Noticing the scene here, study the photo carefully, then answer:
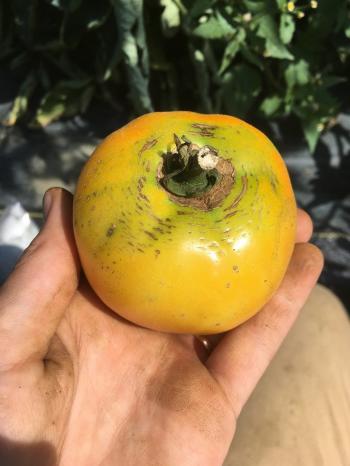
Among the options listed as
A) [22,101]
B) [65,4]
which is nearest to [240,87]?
[65,4]

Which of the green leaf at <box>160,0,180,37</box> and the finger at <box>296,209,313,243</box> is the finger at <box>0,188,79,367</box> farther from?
the green leaf at <box>160,0,180,37</box>

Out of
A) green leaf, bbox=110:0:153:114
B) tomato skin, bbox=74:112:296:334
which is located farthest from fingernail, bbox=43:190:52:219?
green leaf, bbox=110:0:153:114

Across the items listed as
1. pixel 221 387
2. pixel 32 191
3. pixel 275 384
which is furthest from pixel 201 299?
pixel 32 191

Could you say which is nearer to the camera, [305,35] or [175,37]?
[305,35]

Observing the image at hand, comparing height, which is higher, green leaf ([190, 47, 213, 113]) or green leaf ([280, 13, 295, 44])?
green leaf ([280, 13, 295, 44])

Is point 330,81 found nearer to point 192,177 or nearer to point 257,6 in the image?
point 257,6

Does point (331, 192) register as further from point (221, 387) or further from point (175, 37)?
point (221, 387)

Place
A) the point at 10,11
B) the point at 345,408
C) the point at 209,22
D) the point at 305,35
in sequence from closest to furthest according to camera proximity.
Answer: the point at 345,408
the point at 209,22
the point at 305,35
the point at 10,11
